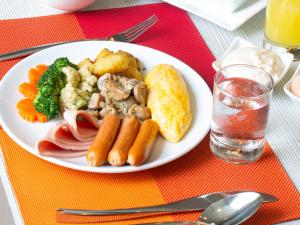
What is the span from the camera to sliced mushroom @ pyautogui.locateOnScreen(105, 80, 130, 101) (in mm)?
1388

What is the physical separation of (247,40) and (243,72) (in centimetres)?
41

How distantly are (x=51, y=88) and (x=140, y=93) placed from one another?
196 millimetres

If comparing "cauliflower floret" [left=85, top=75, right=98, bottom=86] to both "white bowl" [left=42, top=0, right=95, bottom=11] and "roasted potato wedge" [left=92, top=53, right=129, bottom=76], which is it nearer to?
"roasted potato wedge" [left=92, top=53, right=129, bottom=76]

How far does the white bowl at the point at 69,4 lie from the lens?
70.4 inches

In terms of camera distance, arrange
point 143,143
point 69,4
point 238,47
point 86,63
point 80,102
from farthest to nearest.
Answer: point 69,4 < point 238,47 < point 86,63 < point 80,102 < point 143,143

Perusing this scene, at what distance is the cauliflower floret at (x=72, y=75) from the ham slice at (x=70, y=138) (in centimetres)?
11

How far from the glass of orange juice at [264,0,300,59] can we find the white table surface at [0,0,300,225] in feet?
0.20

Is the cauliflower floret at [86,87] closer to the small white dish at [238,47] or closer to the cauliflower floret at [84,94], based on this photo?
the cauliflower floret at [84,94]

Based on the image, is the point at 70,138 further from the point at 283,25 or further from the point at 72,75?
the point at 283,25

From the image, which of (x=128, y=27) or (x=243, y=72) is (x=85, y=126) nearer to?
(x=243, y=72)

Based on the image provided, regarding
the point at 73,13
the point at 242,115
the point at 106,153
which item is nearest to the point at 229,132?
the point at 242,115

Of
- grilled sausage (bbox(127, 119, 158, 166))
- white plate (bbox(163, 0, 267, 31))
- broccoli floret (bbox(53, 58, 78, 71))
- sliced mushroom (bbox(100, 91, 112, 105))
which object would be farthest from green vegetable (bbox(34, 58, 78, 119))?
white plate (bbox(163, 0, 267, 31))

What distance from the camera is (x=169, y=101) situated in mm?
1391

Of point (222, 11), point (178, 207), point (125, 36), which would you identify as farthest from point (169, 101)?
point (222, 11)
